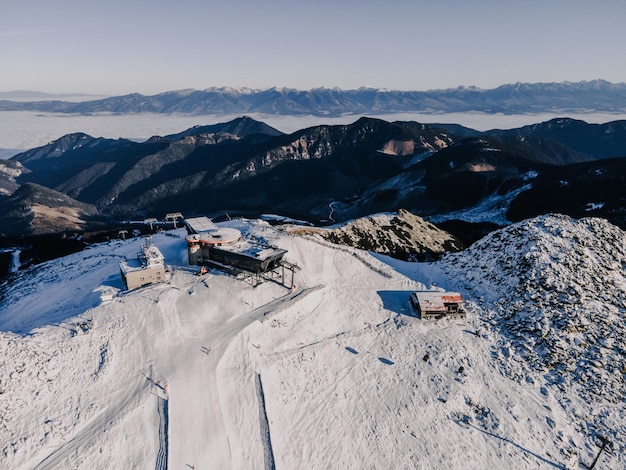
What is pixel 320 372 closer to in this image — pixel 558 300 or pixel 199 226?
pixel 199 226

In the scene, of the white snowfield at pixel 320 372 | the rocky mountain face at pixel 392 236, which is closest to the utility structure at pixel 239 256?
the white snowfield at pixel 320 372

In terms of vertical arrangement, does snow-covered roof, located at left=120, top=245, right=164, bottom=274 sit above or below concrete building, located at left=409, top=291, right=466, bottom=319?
above

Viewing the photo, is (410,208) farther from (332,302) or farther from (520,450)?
(520,450)

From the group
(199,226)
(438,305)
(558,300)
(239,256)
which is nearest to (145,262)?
(239,256)

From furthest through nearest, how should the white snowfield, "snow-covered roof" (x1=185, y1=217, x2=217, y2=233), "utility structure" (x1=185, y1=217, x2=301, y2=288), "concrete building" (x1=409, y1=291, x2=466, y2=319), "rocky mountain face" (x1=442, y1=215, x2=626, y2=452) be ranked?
"snow-covered roof" (x1=185, y1=217, x2=217, y2=233) → "utility structure" (x1=185, y1=217, x2=301, y2=288) → "concrete building" (x1=409, y1=291, x2=466, y2=319) → "rocky mountain face" (x1=442, y1=215, x2=626, y2=452) → the white snowfield

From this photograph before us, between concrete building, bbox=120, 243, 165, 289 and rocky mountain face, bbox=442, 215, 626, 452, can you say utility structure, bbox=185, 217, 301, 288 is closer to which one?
concrete building, bbox=120, 243, 165, 289

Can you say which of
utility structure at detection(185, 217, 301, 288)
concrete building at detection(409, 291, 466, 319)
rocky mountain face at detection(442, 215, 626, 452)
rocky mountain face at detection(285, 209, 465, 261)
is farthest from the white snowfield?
rocky mountain face at detection(285, 209, 465, 261)

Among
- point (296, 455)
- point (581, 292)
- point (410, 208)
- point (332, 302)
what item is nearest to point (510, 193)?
point (410, 208)
